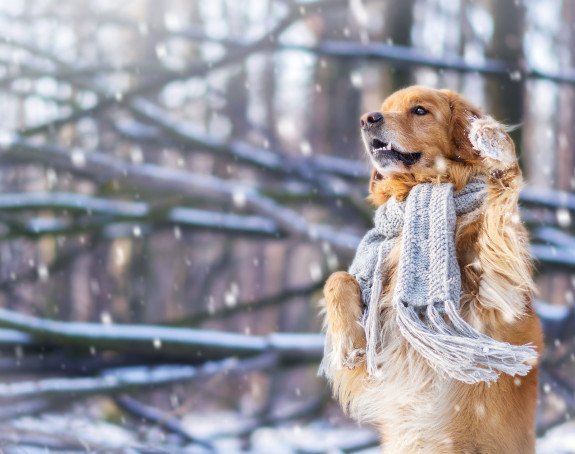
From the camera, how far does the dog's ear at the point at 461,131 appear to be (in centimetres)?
79

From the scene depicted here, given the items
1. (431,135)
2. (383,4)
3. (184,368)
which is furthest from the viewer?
(184,368)

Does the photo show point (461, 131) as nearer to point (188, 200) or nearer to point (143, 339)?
point (188, 200)

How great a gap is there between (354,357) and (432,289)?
14 cm

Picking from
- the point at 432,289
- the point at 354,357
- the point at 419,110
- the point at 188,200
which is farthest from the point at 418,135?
the point at 188,200

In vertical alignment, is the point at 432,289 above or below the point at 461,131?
below

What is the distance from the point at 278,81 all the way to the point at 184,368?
3.91ft

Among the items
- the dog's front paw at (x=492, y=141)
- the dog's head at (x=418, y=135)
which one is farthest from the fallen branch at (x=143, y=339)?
the dog's front paw at (x=492, y=141)

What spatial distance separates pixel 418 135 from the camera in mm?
783

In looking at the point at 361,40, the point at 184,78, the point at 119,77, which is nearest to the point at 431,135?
the point at 361,40

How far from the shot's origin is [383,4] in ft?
6.06

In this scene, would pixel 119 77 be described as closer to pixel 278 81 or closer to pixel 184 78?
pixel 184 78

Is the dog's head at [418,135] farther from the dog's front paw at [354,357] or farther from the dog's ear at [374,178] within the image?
the dog's front paw at [354,357]

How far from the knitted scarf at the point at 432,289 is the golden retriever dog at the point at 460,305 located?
2 cm

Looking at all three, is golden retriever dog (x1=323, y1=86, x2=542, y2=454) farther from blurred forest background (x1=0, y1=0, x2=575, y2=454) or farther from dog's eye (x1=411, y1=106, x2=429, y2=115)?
blurred forest background (x1=0, y1=0, x2=575, y2=454)
